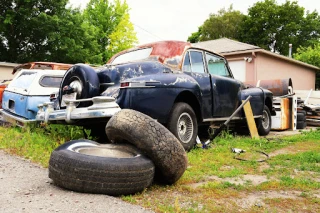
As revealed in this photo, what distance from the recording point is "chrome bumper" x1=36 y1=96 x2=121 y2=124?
14.5 ft

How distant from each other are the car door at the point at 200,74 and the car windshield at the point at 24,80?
10.8 feet

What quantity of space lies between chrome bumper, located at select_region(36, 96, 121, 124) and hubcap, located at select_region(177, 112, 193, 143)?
133cm

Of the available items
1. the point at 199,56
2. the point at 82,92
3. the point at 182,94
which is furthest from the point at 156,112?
the point at 199,56

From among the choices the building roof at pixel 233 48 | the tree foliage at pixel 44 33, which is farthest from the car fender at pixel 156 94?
the tree foliage at pixel 44 33

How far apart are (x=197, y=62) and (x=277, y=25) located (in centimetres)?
4051

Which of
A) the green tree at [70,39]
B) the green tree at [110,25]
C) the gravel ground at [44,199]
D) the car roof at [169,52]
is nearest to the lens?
the gravel ground at [44,199]

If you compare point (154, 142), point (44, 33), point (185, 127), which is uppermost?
point (44, 33)

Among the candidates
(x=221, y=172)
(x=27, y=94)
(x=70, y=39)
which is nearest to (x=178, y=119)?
(x=221, y=172)

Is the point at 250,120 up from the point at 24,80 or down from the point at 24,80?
down

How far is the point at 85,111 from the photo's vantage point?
460 centimetres

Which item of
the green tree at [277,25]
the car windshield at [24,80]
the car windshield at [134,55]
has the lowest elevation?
the car windshield at [24,80]

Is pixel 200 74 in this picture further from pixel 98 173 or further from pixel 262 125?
pixel 98 173

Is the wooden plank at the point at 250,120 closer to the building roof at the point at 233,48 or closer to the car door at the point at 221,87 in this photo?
the car door at the point at 221,87

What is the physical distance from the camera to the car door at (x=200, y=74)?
5891 millimetres
